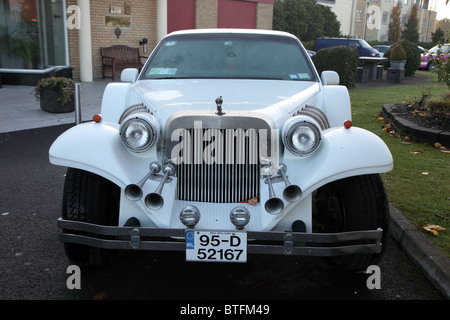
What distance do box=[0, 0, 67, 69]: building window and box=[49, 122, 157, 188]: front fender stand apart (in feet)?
39.2

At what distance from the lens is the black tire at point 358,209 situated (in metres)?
3.17

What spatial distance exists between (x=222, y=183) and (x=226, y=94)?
2.82 ft

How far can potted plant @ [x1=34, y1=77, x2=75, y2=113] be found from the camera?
984 cm

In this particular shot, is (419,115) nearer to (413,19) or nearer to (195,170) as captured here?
(195,170)

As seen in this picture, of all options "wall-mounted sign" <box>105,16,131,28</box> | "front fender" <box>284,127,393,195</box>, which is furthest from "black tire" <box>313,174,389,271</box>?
"wall-mounted sign" <box>105,16,131,28</box>

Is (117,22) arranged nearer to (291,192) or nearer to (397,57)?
(397,57)

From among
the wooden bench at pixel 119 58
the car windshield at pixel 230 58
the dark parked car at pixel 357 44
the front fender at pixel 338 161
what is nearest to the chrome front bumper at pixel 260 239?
the front fender at pixel 338 161

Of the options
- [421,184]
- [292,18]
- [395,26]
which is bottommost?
[421,184]

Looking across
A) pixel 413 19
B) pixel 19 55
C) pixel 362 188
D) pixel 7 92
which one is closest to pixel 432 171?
pixel 362 188

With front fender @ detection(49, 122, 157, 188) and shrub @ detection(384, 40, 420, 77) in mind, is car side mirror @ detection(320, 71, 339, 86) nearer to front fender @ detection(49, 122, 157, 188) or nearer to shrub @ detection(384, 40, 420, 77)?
front fender @ detection(49, 122, 157, 188)

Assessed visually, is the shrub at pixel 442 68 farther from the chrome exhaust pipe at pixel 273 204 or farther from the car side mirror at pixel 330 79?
the chrome exhaust pipe at pixel 273 204

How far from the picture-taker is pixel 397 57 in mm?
19031

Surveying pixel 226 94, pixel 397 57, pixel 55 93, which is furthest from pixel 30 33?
pixel 397 57
